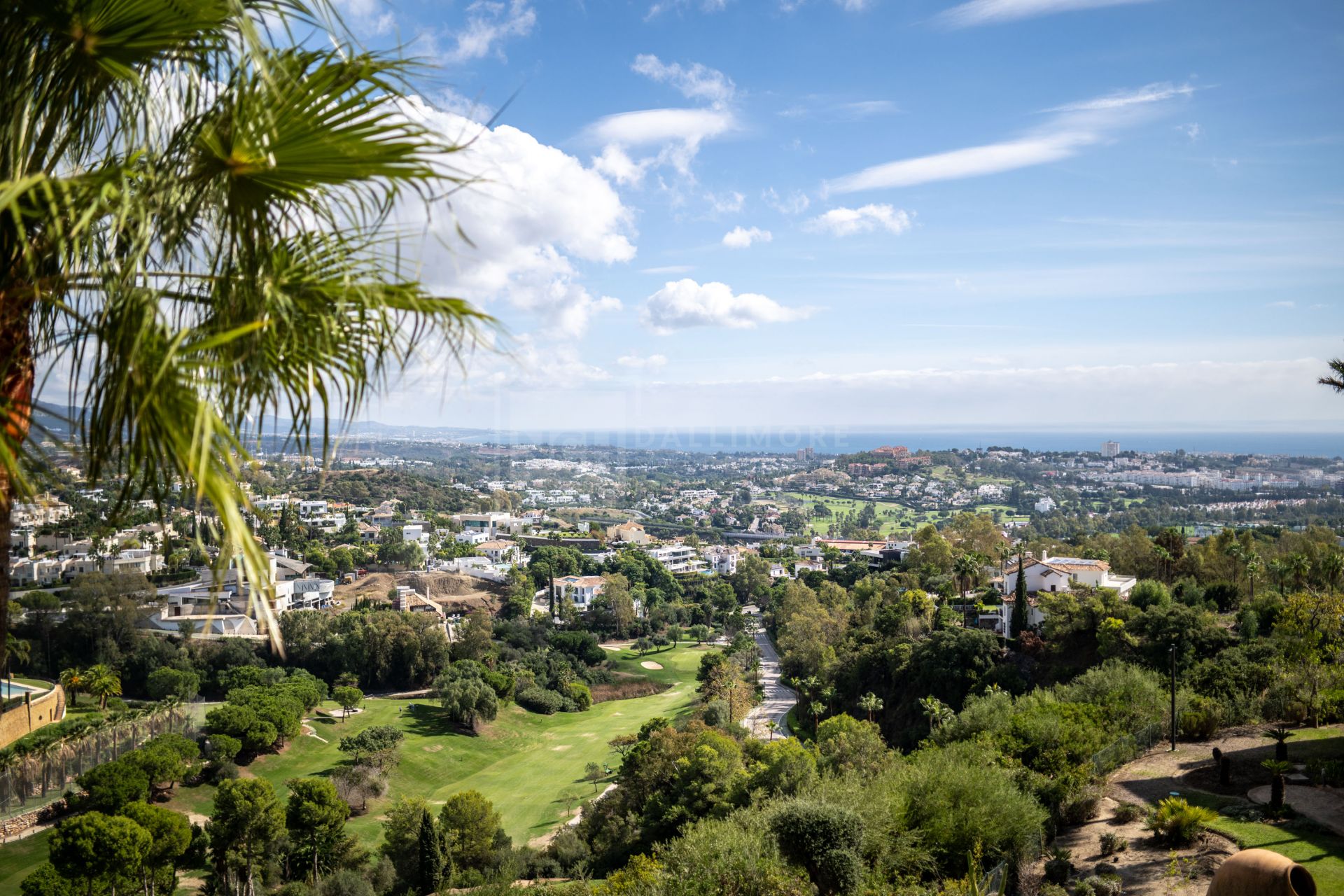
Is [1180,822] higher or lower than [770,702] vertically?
higher

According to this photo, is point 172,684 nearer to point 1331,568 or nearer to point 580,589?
point 580,589

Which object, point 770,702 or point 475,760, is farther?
point 770,702

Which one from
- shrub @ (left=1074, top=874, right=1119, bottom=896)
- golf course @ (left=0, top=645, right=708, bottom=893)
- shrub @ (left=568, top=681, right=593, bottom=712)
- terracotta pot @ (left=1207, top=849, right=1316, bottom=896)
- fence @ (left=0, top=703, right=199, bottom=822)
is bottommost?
shrub @ (left=568, top=681, right=593, bottom=712)

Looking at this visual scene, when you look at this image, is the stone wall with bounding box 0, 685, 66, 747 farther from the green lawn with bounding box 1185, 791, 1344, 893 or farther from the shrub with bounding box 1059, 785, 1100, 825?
the green lawn with bounding box 1185, 791, 1344, 893

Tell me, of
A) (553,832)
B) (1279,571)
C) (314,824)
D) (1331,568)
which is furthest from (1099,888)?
(1279,571)

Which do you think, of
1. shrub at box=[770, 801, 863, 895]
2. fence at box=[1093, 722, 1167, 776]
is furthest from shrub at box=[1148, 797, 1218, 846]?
shrub at box=[770, 801, 863, 895]

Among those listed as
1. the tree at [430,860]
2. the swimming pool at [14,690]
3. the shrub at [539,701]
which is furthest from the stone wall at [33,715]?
the shrub at [539,701]

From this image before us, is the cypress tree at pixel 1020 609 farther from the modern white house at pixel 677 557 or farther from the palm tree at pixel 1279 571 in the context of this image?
the modern white house at pixel 677 557
